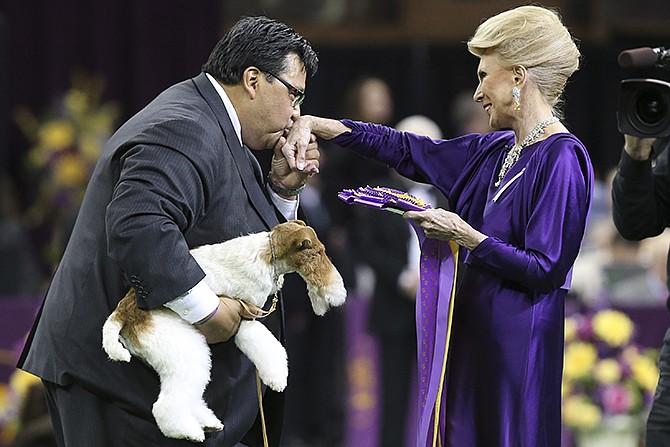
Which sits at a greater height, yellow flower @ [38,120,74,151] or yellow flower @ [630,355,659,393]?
yellow flower @ [38,120,74,151]

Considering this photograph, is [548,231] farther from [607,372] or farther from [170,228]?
[607,372]

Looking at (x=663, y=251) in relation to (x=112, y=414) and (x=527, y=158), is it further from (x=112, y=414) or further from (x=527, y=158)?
(x=112, y=414)

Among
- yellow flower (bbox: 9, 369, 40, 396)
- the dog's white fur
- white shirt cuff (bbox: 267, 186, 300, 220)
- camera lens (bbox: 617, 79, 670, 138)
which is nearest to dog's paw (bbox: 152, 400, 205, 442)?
the dog's white fur

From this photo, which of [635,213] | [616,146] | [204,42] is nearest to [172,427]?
[635,213]

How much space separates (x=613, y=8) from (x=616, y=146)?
0.98 metres

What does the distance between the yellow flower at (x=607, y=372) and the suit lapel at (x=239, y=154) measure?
237cm

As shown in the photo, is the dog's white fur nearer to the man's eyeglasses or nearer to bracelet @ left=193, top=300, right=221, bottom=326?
bracelet @ left=193, top=300, right=221, bottom=326

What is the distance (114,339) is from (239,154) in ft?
1.83

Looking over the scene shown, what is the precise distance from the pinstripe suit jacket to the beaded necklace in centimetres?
57

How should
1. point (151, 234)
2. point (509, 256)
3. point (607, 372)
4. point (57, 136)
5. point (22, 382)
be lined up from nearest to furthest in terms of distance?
point (151, 234), point (509, 256), point (607, 372), point (22, 382), point (57, 136)

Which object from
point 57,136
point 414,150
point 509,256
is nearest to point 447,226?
point 509,256

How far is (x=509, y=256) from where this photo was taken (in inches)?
108

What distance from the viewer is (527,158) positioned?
112 inches

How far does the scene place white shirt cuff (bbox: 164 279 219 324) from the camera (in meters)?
2.60
